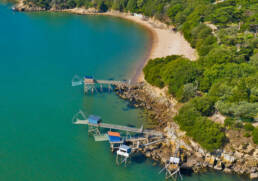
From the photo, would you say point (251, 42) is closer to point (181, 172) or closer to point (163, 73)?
point (163, 73)

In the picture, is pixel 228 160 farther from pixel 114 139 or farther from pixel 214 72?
pixel 214 72

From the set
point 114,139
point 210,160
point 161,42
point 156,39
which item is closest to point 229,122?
point 210,160

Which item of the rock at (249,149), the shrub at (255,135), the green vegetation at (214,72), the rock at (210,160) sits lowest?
the rock at (210,160)

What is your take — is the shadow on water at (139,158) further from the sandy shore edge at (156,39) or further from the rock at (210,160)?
the sandy shore edge at (156,39)

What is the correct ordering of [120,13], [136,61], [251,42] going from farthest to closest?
[120,13]
[136,61]
[251,42]

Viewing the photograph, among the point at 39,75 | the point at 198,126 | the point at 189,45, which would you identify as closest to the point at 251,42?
the point at 189,45

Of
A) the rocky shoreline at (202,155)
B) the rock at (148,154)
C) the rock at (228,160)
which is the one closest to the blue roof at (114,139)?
the rocky shoreline at (202,155)
